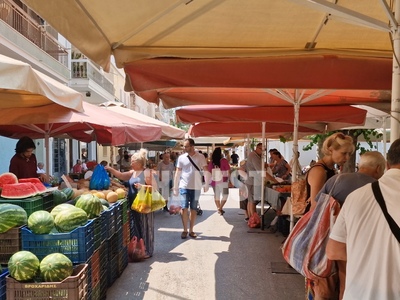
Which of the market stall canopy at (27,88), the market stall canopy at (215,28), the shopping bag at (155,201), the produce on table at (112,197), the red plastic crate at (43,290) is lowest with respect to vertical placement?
the red plastic crate at (43,290)

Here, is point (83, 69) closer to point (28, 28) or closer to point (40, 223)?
point (28, 28)

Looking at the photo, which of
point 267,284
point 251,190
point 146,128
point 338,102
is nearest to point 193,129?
point 146,128

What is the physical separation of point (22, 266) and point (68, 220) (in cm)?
56

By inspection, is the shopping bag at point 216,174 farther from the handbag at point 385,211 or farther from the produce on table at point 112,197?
the handbag at point 385,211

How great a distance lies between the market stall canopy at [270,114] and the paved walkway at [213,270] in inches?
90.4

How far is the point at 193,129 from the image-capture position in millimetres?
8789

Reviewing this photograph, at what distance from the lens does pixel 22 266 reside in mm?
3182

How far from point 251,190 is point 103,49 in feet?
21.6

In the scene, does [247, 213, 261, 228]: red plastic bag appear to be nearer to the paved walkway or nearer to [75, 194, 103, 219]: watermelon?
the paved walkway

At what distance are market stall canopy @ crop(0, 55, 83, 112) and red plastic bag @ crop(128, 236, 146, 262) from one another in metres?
2.45

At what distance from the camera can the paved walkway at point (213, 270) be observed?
492 centimetres

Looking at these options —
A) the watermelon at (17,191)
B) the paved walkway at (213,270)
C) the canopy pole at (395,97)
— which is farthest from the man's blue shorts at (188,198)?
the canopy pole at (395,97)

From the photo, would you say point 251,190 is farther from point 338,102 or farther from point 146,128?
point 338,102

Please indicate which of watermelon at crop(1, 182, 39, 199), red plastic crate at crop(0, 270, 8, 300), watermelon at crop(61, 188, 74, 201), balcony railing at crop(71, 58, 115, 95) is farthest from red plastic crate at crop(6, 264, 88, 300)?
balcony railing at crop(71, 58, 115, 95)
